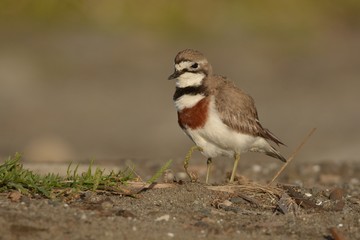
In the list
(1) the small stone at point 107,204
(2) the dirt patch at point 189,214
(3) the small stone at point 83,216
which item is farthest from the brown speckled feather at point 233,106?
(3) the small stone at point 83,216

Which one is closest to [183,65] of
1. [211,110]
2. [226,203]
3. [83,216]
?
[211,110]

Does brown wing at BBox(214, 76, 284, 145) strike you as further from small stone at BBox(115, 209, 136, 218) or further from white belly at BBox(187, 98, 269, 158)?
small stone at BBox(115, 209, 136, 218)

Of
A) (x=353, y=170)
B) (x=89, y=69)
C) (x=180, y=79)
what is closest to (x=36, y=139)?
(x=89, y=69)

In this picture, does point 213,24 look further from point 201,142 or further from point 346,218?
point 346,218

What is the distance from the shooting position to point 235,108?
8375 millimetres

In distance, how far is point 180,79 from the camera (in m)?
8.53

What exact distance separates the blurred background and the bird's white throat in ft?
16.1

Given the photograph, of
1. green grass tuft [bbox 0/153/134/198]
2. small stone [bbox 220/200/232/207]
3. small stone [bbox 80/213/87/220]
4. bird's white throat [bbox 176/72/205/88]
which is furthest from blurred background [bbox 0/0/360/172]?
small stone [bbox 80/213/87/220]

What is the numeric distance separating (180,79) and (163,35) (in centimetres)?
1107

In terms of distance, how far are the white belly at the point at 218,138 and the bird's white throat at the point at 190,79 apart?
23cm

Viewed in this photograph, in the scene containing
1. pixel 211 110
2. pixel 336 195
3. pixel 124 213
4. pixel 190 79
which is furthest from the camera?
pixel 190 79

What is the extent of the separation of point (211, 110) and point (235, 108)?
0.70ft

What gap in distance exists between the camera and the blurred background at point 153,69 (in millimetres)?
15086

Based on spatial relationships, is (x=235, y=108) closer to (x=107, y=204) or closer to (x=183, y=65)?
(x=183, y=65)
